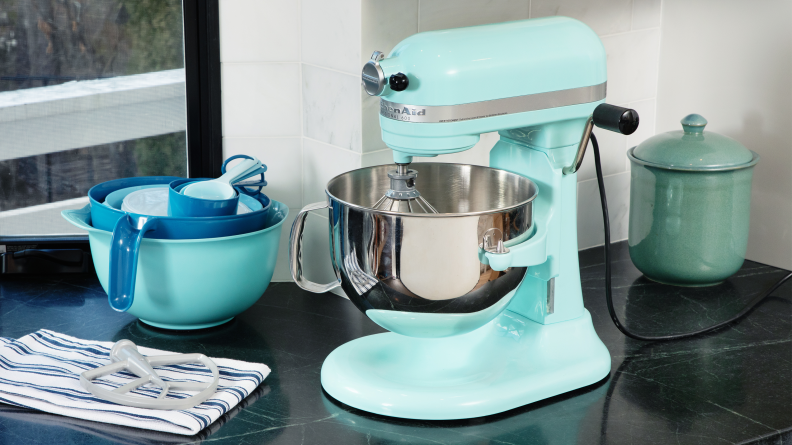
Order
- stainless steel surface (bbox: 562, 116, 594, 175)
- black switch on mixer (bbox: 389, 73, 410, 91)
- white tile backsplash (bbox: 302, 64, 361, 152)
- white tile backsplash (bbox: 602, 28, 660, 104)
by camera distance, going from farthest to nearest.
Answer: white tile backsplash (bbox: 602, 28, 660, 104) → white tile backsplash (bbox: 302, 64, 361, 152) → stainless steel surface (bbox: 562, 116, 594, 175) → black switch on mixer (bbox: 389, 73, 410, 91)

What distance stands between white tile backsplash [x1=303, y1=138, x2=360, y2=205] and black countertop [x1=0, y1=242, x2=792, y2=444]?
0.16 m

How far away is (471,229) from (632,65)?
0.76 meters

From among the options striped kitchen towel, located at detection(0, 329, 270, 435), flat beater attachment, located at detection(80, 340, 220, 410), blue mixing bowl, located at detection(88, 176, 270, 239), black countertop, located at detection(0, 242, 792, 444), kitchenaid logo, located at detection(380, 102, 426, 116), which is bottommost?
black countertop, located at detection(0, 242, 792, 444)

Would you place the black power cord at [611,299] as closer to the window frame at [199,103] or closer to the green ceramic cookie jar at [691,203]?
the green ceramic cookie jar at [691,203]

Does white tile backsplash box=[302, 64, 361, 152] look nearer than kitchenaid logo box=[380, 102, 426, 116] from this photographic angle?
No

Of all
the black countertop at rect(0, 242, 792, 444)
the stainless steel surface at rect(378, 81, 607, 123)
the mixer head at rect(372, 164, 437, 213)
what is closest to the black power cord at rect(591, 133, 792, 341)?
the black countertop at rect(0, 242, 792, 444)

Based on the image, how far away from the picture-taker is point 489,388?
0.96 meters

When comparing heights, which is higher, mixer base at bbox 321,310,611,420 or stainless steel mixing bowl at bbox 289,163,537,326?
stainless steel mixing bowl at bbox 289,163,537,326

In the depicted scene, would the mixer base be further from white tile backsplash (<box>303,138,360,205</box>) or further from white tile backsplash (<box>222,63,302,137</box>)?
white tile backsplash (<box>222,63,302,137</box>)

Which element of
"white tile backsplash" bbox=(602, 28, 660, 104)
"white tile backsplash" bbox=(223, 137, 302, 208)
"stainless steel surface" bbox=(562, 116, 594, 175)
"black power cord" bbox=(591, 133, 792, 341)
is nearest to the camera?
"stainless steel surface" bbox=(562, 116, 594, 175)

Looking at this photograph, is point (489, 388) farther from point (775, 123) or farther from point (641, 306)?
point (775, 123)

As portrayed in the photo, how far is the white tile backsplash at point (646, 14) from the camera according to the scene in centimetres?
149

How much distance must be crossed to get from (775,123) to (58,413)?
1149mm

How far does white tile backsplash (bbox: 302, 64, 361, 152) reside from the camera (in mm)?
1203
